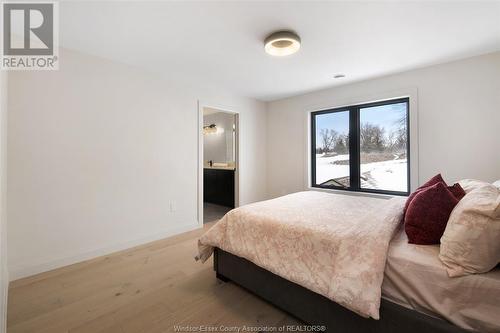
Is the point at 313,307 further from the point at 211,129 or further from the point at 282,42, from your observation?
the point at 211,129

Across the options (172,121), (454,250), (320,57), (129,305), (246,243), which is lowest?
(129,305)

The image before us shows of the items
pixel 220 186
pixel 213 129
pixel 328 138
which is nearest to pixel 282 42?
pixel 328 138

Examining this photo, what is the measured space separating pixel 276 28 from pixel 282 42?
17cm

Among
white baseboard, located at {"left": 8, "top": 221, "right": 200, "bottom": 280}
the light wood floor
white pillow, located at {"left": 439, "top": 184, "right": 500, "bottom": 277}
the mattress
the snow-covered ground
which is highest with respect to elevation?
the snow-covered ground

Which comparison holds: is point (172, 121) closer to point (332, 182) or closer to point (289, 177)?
point (289, 177)

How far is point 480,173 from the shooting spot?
264 cm

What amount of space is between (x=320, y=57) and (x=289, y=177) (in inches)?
93.4

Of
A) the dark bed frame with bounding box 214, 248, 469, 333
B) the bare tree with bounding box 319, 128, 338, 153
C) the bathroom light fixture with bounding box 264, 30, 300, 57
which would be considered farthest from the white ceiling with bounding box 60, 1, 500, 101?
the dark bed frame with bounding box 214, 248, 469, 333

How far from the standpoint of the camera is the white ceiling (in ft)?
5.86

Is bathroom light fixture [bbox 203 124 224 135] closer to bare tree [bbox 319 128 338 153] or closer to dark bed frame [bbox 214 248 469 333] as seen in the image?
bare tree [bbox 319 128 338 153]

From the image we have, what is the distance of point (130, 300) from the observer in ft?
5.90

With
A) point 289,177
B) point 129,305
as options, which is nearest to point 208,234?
point 129,305

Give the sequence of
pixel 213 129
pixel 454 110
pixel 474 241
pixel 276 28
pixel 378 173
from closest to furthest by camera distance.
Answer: pixel 474 241
pixel 276 28
pixel 454 110
pixel 378 173
pixel 213 129

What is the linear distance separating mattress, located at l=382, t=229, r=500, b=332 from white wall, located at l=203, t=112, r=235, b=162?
4.65 m
